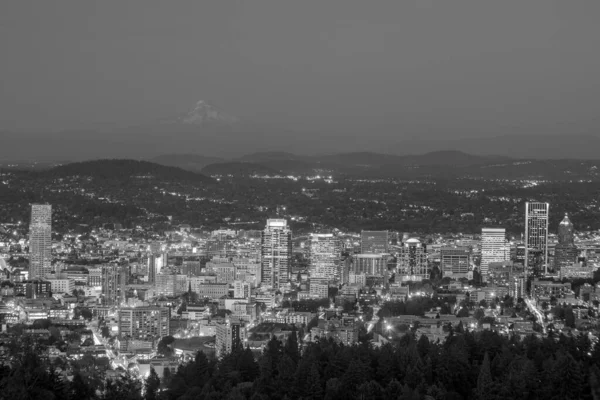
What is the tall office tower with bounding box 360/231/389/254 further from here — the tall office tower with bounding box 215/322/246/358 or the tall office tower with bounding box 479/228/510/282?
the tall office tower with bounding box 215/322/246/358

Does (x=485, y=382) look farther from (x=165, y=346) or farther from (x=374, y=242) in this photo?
(x=374, y=242)

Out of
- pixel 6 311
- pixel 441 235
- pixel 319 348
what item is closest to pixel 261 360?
pixel 319 348

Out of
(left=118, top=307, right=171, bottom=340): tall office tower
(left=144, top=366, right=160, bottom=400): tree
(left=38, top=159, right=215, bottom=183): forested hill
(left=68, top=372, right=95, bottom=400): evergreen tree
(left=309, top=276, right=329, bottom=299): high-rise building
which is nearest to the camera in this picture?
(left=68, top=372, right=95, bottom=400): evergreen tree

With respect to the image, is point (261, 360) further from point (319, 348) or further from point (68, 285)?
point (68, 285)

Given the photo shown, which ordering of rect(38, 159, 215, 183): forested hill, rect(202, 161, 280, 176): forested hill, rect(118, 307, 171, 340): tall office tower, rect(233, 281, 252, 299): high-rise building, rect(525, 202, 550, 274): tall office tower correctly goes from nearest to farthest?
rect(118, 307, 171, 340): tall office tower < rect(233, 281, 252, 299): high-rise building < rect(525, 202, 550, 274): tall office tower < rect(38, 159, 215, 183): forested hill < rect(202, 161, 280, 176): forested hill

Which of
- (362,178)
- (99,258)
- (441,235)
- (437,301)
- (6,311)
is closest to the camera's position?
(6,311)

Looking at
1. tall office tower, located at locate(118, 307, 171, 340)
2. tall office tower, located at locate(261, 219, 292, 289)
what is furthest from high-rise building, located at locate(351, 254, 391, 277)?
tall office tower, located at locate(118, 307, 171, 340)
